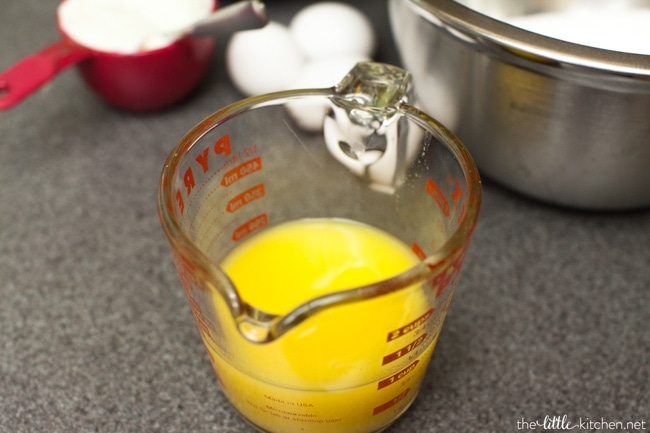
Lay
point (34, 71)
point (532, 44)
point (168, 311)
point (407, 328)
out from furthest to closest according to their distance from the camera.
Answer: point (34, 71) → point (168, 311) → point (532, 44) → point (407, 328)

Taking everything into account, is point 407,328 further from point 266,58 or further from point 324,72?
point 266,58

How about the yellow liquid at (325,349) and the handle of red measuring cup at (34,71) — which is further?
the handle of red measuring cup at (34,71)

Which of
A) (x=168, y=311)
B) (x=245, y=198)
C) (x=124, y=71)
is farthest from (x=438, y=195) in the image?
(x=124, y=71)

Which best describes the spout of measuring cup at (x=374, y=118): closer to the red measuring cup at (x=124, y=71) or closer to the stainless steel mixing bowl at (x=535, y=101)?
the stainless steel mixing bowl at (x=535, y=101)

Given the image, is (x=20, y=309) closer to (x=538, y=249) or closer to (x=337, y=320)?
(x=337, y=320)

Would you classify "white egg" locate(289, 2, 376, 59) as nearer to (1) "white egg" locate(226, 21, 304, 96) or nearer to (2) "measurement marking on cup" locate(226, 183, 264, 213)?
(1) "white egg" locate(226, 21, 304, 96)

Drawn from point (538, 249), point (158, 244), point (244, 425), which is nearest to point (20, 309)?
point (158, 244)

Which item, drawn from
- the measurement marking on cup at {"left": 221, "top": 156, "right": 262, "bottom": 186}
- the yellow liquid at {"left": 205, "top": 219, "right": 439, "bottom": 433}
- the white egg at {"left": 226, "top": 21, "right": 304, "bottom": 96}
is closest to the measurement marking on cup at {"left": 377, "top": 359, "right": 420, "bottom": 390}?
the yellow liquid at {"left": 205, "top": 219, "right": 439, "bottom": 433}

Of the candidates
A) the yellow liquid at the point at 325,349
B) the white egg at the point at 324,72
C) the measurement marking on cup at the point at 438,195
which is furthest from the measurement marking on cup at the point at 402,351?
the white egg at the point at 324,72
